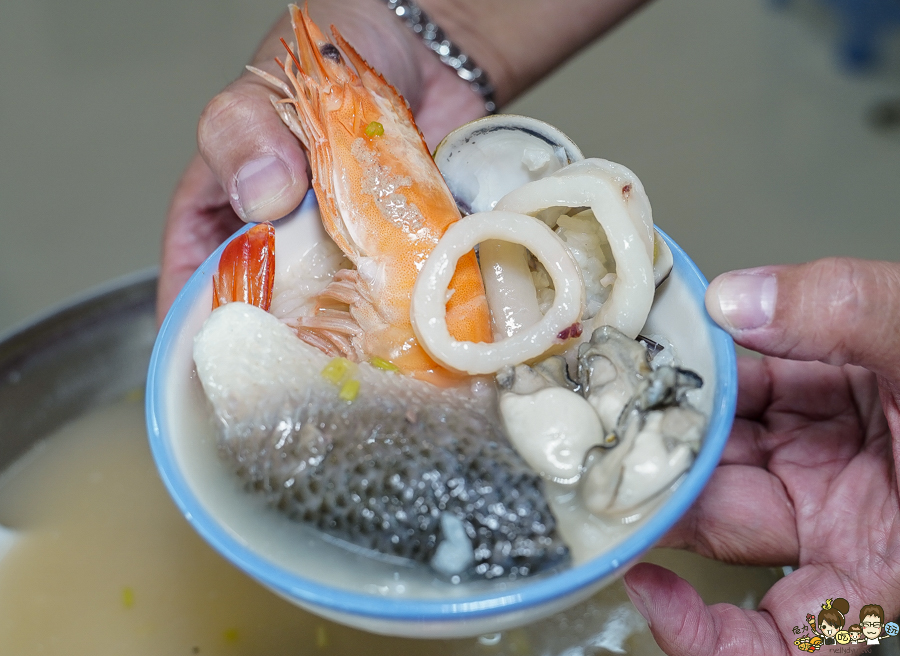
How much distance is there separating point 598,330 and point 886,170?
144 centimetres

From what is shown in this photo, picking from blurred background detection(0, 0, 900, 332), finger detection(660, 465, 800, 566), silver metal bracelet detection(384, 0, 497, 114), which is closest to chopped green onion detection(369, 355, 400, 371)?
finger detection(660, 465, 800, 566)

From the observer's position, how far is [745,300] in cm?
71

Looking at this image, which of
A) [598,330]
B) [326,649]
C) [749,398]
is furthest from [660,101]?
[326,649]

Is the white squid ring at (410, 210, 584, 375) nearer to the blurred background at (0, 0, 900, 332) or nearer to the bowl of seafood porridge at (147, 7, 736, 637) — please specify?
the bowl of seafood porridge at (147, 7, 736, 637)

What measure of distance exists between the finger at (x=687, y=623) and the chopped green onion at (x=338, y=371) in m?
0.45

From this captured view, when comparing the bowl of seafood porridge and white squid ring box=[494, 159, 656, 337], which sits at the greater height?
white squid ring box=[494, 159, 656, 337]

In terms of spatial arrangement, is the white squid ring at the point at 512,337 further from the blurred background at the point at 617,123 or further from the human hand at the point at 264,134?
the blurred background at the point at 617,123

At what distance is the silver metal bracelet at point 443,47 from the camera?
1414mm

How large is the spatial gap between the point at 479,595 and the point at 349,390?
0.72 ft

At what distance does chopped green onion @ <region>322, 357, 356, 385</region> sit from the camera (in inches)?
27.0

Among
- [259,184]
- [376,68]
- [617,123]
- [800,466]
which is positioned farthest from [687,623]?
[617,123]

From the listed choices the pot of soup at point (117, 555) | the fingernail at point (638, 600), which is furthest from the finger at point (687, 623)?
the pot of soup at point (117, 555)

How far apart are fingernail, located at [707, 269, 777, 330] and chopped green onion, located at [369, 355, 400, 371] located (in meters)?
0.31

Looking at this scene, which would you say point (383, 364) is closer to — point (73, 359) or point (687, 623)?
point (687, 623)
